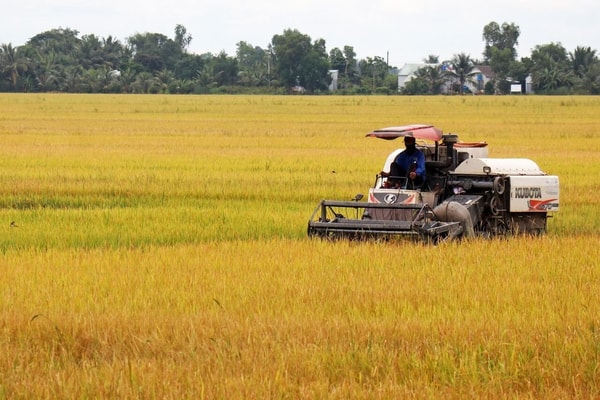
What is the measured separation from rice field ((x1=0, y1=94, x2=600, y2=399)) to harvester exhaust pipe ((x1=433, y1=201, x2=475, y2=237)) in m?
→ 0.29

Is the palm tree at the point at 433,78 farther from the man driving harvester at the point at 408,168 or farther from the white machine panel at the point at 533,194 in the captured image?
the man driving harvester at the point at 408,168

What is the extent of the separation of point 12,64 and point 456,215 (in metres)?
115

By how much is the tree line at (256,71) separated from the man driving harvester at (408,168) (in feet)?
350

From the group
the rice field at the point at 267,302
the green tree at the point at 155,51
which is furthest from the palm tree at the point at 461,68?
the rice field at the point at 267,302

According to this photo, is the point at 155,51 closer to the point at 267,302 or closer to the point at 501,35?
the point at 501,35

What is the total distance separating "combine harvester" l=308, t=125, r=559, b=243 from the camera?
40.6 feet

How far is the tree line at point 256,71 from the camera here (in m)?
122

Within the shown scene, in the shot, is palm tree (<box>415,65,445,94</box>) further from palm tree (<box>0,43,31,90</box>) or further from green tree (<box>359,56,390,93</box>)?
palm tree (<box>0,43,31,90</box>)

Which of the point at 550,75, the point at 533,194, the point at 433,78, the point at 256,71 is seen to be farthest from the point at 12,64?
the point at 533,194

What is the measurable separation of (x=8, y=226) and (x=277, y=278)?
222 inches

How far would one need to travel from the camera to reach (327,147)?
33.4m

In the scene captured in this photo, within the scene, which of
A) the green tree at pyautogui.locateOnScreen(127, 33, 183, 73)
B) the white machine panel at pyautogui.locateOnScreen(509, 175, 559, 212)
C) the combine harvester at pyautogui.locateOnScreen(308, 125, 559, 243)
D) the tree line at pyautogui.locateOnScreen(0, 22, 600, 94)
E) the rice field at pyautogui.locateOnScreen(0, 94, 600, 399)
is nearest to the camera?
the rice field at pyautogui.locateOnScreen(0, 94, 600, 399)

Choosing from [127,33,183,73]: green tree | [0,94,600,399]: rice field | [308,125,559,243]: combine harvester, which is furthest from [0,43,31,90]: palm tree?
[308,125,559,243]: combine harvester

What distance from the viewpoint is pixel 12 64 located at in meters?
122
